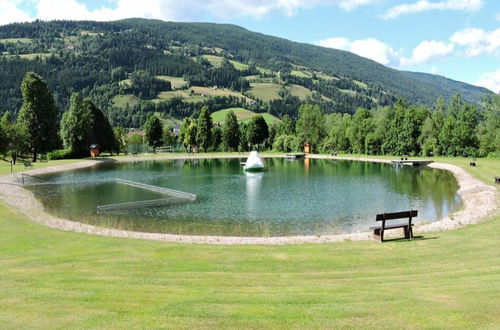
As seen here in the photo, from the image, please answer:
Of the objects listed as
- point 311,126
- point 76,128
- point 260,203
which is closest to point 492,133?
point 311,126

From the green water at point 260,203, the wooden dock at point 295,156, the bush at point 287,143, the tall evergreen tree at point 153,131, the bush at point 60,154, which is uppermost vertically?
the tall evergreen tree at point 153,131

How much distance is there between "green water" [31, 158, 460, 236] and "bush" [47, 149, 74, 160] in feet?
117

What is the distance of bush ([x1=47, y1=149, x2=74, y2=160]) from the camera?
89.4 metres

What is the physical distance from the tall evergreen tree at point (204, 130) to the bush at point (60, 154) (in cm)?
4160

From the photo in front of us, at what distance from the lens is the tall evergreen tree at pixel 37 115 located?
82062 mm

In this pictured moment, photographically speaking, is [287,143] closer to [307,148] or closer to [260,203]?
[307,148]

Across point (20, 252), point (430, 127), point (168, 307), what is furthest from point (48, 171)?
point (430, 127)

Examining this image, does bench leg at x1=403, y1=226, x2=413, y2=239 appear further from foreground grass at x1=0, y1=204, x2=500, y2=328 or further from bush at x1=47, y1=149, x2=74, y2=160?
bush at x1=47, y1=149, x2=74, y2=160

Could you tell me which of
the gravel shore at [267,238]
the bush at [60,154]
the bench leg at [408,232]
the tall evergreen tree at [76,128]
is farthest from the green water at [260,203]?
the tall evergreen tree at [76,128]

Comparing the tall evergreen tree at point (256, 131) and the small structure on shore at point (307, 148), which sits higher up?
the tall evergreen tree at point (256, 131)

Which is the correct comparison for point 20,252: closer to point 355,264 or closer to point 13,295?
point 13,295

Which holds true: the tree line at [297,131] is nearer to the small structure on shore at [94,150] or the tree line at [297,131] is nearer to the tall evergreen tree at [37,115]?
the tall evergreen tree at [37,115]

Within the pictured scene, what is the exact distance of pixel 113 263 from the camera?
14930 mm

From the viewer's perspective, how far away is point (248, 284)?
41.7 feet
